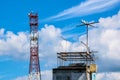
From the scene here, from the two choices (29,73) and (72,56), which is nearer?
(72,56)

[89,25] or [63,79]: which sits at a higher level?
[89,25]

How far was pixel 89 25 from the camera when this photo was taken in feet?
343

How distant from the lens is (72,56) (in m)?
100

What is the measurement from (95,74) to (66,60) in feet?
19.5

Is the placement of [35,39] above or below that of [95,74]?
above

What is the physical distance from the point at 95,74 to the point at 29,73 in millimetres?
39105

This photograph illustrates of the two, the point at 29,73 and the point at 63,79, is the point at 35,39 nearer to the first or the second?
the point at 29,73

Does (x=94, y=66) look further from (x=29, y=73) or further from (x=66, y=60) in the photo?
(x=29, y=73)

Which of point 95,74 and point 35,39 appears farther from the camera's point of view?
point 35,39

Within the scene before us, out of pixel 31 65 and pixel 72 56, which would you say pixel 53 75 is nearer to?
pixel 72 56

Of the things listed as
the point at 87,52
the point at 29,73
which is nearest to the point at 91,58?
the point at 87,52

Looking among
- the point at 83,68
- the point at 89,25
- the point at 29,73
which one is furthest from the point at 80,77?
the point at 29,73

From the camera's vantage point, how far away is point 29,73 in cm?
13775

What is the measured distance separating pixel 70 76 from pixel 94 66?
15.5ft
